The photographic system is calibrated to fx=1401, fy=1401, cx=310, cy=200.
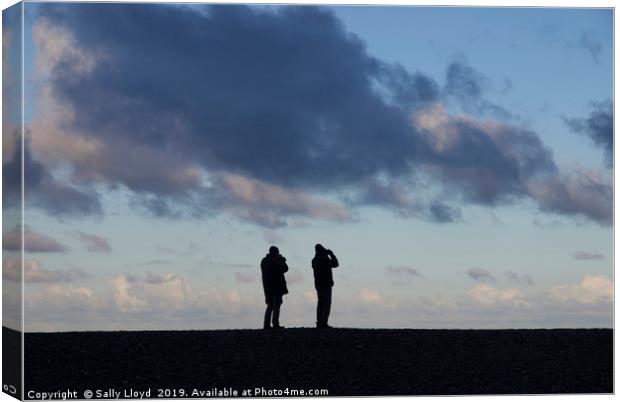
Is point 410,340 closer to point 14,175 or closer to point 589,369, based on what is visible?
point 589,369

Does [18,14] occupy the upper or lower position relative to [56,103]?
upper

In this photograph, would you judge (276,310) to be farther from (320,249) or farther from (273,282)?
(320,249)

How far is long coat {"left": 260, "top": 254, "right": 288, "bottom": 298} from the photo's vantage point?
28559mm

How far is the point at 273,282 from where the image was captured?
29094 millimetres

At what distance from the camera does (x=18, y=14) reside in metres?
27.1

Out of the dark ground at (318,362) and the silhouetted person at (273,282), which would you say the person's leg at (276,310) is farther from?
the dark ground at (318,362)

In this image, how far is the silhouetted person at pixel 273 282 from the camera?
2858 cm

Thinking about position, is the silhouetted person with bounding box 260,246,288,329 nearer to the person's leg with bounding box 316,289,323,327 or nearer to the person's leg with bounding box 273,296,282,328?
the person's leg with bounding box 273,296,282,328

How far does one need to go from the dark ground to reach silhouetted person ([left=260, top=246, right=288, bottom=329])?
37 centimetres

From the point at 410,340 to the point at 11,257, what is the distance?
879 cm

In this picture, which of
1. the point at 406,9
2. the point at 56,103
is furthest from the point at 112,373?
the point at 406,9

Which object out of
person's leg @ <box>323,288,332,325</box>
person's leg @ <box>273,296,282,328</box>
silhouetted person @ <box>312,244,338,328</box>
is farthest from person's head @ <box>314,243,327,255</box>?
person's leg @ <box>273,296,282,328</box>

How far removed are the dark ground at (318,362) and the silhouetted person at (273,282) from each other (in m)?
0.37

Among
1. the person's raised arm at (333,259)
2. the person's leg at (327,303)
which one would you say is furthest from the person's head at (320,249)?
the person's leg at (327,303)
